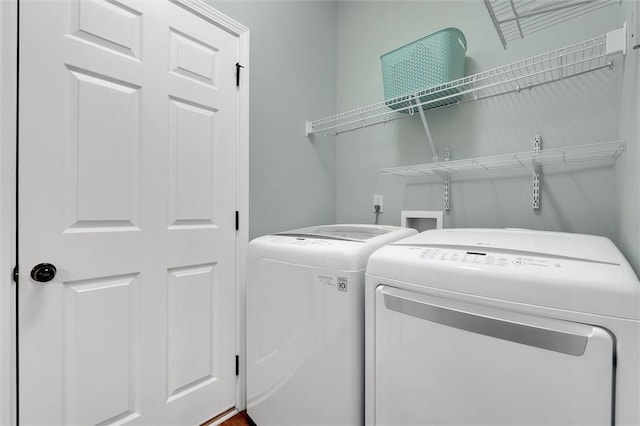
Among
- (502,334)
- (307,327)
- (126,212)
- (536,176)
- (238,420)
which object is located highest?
(536,176)

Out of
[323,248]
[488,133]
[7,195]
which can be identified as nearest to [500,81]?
[488,133]

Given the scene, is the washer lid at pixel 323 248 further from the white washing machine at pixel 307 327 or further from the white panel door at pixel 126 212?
the white panel door at pixel 126 212

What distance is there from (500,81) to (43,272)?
215cm

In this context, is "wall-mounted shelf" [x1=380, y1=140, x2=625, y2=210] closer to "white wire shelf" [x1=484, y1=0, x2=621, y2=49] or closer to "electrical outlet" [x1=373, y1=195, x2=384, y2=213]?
"electrical outlet" [x1=373, y1=195, x2=384, y2=213]

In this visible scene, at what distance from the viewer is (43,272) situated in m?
1.05

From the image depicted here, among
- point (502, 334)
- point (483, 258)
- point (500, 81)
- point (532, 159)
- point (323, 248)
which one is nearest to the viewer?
point (502, 334)

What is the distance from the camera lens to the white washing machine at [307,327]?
1064mm

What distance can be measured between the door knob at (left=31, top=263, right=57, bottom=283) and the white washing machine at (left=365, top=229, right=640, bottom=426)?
3.66 ft

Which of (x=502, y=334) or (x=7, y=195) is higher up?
(x=7, y=195)

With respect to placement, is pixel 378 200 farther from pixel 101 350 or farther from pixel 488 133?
pixel 101 350

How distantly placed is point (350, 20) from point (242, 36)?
3.31 ft

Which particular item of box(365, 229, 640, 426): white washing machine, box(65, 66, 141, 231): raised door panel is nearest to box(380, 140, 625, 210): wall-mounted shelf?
box(365, 229, 640, 426): white washing machine

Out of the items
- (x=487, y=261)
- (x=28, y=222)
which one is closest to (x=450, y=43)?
(x=487, y=261)

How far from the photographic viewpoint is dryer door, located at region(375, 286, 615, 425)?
0.66 m
